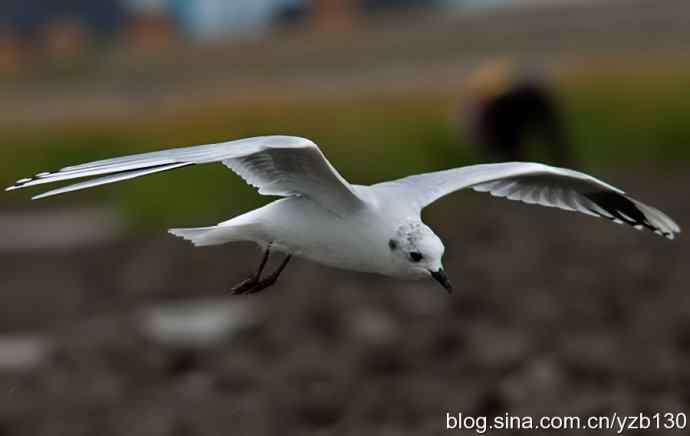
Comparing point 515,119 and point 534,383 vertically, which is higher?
point 534,383

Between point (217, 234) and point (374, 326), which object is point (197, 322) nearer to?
point (374, 326)

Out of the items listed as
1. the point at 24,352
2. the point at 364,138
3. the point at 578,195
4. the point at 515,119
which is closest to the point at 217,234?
the point at 578,195

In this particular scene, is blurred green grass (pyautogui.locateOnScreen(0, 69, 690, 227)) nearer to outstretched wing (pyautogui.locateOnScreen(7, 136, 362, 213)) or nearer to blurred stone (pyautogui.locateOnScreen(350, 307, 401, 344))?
blurred stone (pyautogui.locateOnScreen(350, 307, 401, 344))

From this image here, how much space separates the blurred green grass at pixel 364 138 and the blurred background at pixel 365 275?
0.16ft

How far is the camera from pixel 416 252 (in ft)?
11.6

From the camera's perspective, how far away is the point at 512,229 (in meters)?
12.9

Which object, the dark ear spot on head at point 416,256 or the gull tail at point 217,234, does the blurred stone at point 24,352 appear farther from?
the dark ear spot on head at point 416,256

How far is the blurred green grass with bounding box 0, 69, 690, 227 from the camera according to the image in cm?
1648

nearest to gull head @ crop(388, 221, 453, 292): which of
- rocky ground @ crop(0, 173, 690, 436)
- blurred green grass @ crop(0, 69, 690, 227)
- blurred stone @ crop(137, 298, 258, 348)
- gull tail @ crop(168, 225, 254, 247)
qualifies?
gull tail @ crop(168, 225, 254, 247)

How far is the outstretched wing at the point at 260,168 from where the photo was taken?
3.41 m

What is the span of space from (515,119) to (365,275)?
5018 millimetres

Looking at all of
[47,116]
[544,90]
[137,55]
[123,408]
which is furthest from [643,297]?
[137,55]

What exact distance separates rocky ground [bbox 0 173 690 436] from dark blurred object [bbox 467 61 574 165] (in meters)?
2.90

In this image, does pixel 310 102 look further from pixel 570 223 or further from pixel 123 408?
pixel 123 408
